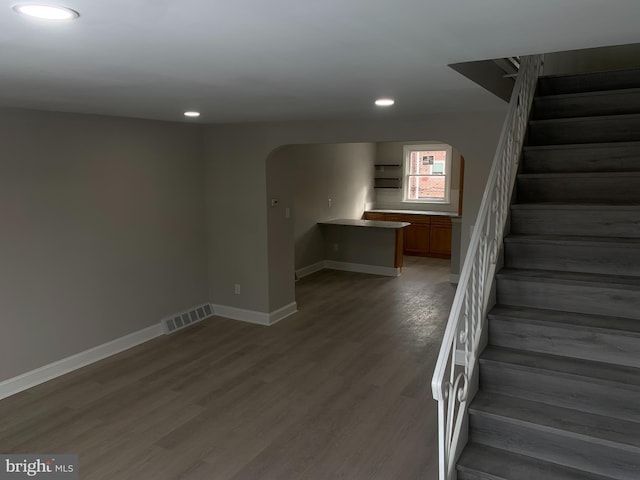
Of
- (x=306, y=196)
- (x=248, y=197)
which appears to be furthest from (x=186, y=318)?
(x=306, y=196)

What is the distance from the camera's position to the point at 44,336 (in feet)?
13.2

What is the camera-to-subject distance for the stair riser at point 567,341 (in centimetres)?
230

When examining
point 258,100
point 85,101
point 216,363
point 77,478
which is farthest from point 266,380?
point 85,101

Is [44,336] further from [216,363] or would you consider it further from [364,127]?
[364,127]

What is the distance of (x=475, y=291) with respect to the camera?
8.06 feet

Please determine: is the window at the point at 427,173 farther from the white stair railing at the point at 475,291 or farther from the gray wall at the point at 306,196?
the white stair railing at the point at 475,291

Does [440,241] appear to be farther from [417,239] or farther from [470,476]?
[470,476]

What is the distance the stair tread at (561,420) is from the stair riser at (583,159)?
1.75 metres

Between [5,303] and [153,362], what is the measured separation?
132 cm

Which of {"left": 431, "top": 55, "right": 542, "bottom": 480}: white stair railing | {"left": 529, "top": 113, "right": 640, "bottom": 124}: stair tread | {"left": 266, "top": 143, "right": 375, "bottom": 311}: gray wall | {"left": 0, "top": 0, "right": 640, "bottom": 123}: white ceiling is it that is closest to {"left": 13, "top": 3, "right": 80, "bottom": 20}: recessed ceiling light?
{"left": 0, "top": 0, "right": 640, "bottom": 123}: white ceiling

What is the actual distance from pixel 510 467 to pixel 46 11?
249 cm

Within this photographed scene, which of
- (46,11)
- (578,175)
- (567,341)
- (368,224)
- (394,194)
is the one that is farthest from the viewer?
(394,194)

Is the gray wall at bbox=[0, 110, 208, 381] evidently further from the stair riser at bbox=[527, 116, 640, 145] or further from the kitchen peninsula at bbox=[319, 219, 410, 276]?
the stair riser at bbox=[527, 116, 640, 145]

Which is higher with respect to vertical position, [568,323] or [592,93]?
[592,93]
